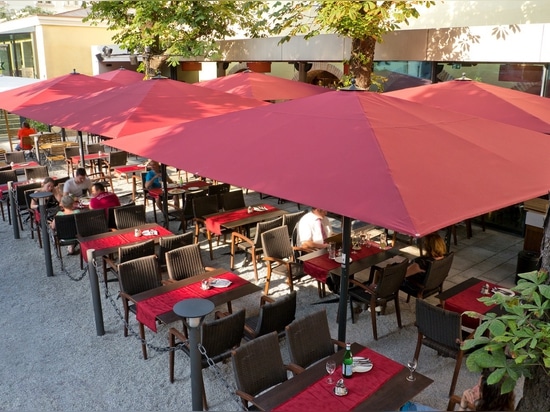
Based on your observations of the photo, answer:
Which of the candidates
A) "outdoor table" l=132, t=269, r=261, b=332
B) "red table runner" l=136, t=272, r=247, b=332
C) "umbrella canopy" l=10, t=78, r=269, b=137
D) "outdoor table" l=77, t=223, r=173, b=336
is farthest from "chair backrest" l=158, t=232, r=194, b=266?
"umbrella canopy" l=10, t=78, r=269, b=137

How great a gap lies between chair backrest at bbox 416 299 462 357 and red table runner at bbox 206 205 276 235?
14.5 feet

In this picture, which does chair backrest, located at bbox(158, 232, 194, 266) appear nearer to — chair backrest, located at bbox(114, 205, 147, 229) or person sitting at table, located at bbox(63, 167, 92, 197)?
chair backrest, located at bbox(114, 205, 147, 229)

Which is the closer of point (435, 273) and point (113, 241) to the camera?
point (435, 273)

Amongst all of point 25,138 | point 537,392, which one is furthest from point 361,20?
point 25,138

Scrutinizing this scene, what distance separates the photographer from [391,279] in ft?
22.7

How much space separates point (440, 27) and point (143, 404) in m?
11.6

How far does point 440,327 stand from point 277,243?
3253 mm

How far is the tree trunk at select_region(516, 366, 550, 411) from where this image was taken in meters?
3.63

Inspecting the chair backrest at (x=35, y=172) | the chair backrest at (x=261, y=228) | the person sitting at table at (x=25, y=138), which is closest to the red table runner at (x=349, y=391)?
the chair backrest at (x=261, y=228)

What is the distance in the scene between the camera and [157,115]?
7863 millimetres

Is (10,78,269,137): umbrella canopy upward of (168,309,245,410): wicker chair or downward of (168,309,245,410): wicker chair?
upward

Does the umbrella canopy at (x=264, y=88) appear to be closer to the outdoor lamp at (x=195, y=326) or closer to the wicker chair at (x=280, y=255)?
the wicker chair at (x=280, y=255)

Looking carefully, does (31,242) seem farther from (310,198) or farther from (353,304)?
(310,198)

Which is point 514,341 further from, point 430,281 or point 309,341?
point 430,281
